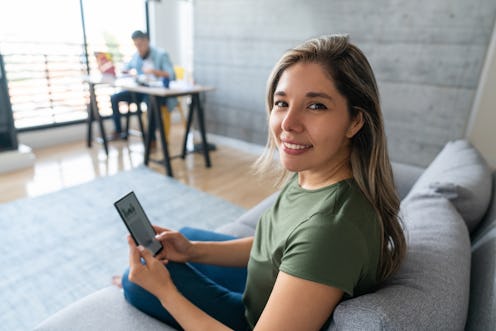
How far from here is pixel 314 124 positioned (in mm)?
730

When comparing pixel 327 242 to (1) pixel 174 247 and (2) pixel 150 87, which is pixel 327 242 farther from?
(2) pixel 150 87

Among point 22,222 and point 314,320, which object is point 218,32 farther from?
point 314,320

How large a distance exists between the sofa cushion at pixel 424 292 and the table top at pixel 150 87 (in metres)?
2.46

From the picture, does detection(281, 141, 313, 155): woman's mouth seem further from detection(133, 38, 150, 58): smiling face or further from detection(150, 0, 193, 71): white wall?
detection(150, 0, 193, 71): white wall

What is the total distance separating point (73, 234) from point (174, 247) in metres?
1.35

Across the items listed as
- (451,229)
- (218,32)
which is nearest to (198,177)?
(218,32)

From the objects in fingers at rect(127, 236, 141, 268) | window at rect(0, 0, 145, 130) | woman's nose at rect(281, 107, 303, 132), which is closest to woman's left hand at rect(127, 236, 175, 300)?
fingers at rect(127, 236, 141, 268)

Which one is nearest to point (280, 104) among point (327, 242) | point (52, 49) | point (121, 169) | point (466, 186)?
point (327, 242)

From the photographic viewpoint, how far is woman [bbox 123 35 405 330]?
62 cm

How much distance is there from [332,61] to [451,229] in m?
0.56

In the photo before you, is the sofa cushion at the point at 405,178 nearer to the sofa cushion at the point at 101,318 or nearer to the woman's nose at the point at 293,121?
the woman's nose at the point at 293,121

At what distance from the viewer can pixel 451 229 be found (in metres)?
0.89

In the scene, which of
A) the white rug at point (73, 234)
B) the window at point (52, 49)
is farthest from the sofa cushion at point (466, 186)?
the window at point (52, 49)

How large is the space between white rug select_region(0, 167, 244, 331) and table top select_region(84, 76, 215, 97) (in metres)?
0.76
